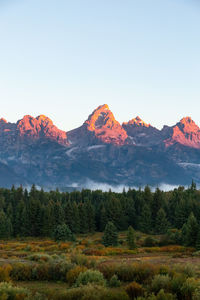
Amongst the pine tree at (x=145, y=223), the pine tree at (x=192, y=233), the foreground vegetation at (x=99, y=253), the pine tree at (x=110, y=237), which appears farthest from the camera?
the pine tree at (x=145, y=223)

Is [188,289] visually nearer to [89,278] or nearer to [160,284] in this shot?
[160,284]

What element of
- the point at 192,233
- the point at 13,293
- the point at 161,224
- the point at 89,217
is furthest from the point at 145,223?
the point at 13,293

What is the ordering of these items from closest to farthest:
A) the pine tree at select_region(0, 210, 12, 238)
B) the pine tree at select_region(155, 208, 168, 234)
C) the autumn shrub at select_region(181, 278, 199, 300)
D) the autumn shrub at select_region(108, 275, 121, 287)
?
the autumn shrub at select_region(181, 278, 199, 300), the autumn shrub at select_region(108, 275, 121, 287), the pine tree at select_region(0, 210, 12, 238), the pine tree at select_region(155, 208, 168, 234)

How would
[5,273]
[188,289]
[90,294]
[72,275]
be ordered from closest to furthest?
[90,294]
[188,289]
[72,275]
[5,273]

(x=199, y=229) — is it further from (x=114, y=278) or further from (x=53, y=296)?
(x=53, y=296)

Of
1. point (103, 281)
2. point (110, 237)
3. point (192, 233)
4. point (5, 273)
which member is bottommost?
point (110, 237)

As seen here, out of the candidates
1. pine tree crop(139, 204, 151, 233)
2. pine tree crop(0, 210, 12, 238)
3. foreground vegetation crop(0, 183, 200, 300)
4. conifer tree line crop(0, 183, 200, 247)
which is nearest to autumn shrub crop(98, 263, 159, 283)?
foreground vegetation crop(0, 183, 200, 300)

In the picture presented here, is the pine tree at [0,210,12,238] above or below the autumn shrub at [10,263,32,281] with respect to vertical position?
below

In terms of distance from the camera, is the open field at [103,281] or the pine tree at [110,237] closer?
the open field at [103,281]

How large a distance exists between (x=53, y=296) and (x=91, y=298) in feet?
7.01

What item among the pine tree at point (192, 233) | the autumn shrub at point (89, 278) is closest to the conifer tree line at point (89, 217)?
the pine tree at point (192, 233)

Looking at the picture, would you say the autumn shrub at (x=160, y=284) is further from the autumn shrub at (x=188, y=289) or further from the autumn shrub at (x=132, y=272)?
the autumn shrub at (x=132, y=272)

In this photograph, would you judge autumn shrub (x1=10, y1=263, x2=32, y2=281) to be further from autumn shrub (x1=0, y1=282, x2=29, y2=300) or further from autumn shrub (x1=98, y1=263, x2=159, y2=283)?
autumn shrub (x1=98, y1=263, x2=159, y2=283)

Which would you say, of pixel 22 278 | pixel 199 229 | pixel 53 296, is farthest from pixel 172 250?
pixel 53 296
